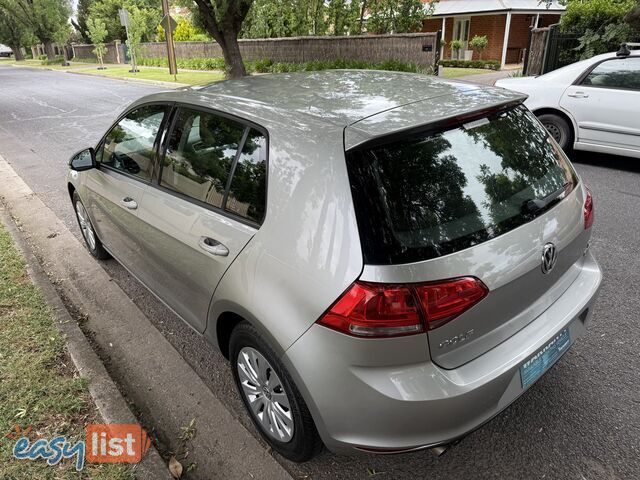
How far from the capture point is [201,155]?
2666 mm

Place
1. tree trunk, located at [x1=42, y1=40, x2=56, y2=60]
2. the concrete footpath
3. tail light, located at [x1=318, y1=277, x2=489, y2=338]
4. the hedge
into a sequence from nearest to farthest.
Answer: tail light, located at [x1=318, y1=277, x2=489, y2=338] < the concrete footpath < the hedge < tree trunk, located at [x1=42, y1=40, x2=56, y2=60]

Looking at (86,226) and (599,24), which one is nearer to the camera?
(86,226)

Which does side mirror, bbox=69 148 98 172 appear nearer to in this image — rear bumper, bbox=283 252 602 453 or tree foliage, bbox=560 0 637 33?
rear bumper, bbox=283 252 602 453

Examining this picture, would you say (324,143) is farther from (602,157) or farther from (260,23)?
(260,23)

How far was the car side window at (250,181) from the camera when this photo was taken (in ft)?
7.21

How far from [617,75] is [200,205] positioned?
6.30 meters

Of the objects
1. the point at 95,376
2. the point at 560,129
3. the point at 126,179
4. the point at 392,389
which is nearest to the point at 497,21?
the point at 560,129

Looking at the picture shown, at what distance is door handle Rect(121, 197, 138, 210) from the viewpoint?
3.16m

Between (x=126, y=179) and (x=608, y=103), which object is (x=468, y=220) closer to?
(x=126, y=179)

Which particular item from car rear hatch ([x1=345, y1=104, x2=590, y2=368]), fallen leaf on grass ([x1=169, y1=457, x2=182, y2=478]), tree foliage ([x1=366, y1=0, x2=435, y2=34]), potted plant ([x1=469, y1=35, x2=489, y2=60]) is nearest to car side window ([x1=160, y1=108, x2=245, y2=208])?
car rear hatch ([x1=345, y1=104, x2=590, y2=368])

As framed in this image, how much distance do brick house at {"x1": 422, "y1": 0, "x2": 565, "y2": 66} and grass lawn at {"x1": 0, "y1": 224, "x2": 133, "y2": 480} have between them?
76.6ft

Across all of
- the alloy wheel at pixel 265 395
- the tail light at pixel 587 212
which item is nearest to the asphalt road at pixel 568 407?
the alloy wheel at pixel 265 395

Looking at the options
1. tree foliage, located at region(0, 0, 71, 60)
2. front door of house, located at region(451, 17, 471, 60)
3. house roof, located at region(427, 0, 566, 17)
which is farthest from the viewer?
tree foliage, located at region(0, 0, 71, 60)

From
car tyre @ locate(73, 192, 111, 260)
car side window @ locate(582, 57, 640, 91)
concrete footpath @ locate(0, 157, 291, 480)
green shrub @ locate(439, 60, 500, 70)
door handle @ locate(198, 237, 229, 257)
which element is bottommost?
concrete footpath @ locate(0, 157, 291, 480)
